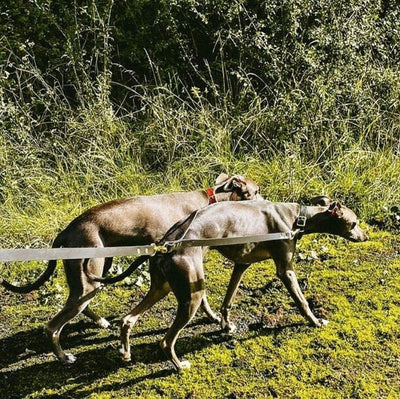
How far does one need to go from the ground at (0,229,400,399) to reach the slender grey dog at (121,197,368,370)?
0.19 m

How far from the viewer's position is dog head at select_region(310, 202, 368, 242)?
4.79 meters

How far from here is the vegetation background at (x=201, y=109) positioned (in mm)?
6508

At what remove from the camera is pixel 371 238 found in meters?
6.06

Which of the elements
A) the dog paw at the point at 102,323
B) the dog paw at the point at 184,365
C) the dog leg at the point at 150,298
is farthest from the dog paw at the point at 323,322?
the dog paw at the point at 102,323

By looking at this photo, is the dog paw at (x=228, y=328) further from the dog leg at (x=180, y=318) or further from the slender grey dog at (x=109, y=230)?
the dog leg at (x=180, y=318)

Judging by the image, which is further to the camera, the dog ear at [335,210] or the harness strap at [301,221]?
the dog ear at [335,210]

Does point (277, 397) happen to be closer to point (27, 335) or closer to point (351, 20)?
point (27, 335)

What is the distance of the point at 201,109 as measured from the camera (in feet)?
24.2

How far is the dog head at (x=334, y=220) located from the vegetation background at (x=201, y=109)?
0.74 meters

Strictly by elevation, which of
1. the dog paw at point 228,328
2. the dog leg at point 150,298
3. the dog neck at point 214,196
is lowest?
the dog paw at point 228,328

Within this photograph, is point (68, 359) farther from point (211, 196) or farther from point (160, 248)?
point (211, 196)

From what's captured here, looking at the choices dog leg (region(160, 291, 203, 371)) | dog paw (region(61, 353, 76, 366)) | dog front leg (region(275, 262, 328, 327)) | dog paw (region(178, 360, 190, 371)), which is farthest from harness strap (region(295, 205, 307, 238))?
dog paw (region(61, 353, 76, 366))

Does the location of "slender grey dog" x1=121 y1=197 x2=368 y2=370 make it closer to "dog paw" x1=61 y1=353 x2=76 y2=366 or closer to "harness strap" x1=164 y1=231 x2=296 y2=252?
"harness strap" x1=164 y1=231 x2=296 y2=252

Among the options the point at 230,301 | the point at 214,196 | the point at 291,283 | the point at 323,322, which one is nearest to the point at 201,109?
the point at 214,196
